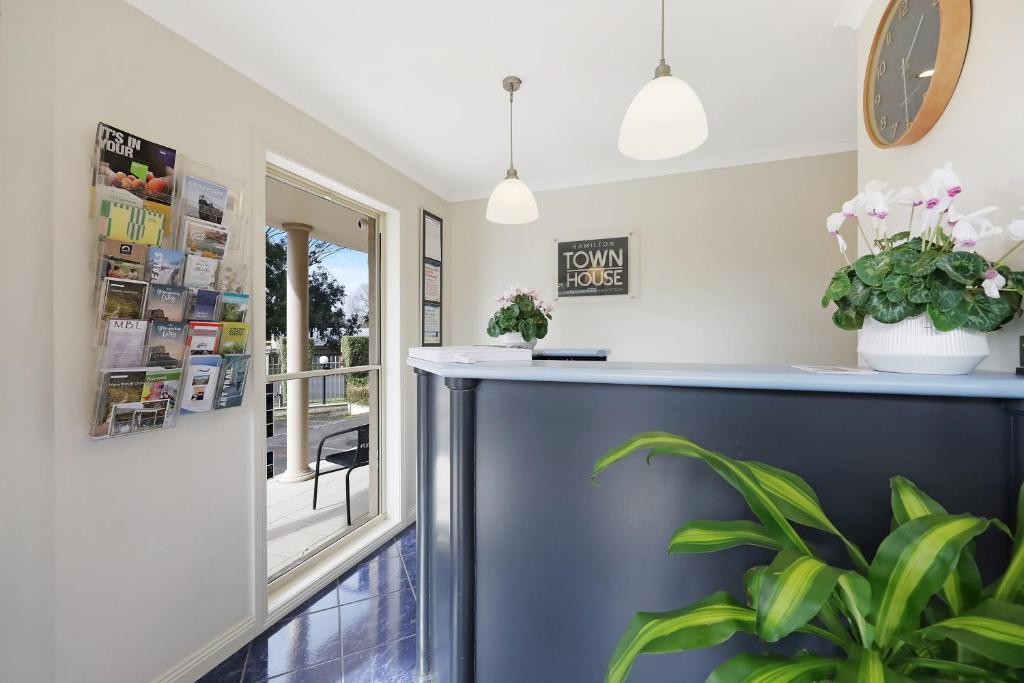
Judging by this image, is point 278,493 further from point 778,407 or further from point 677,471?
point 778,407

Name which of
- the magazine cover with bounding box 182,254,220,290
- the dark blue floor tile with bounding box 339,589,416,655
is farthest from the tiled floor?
the magazine cover with bounding box 182,254,220,290

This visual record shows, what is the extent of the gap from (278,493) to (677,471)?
7.56ft

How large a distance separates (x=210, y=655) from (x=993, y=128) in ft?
9.98

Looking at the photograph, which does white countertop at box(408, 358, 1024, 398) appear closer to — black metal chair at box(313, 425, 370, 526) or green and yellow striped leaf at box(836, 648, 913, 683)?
green and yellow striped leaf at box(836, 648, 913, 683)

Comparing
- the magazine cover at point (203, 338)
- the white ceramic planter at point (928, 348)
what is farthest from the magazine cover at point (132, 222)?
the white ceramic planter at point (928, 348)

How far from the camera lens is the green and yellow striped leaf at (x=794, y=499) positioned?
604 millimetres

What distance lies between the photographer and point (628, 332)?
3148 millimetres

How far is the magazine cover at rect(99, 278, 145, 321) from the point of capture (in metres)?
1.33

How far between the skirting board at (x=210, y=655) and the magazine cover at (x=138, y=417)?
953mm

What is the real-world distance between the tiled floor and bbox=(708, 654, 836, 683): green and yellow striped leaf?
5.37 feet

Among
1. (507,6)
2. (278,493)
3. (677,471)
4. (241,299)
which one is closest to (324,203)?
(241,299)

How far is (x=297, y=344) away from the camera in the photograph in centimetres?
236

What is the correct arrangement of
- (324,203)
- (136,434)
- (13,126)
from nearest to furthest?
(13,126), (136,434), (324,203)

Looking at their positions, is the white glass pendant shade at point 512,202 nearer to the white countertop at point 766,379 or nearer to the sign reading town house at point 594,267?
the white countertop at point 766,379
